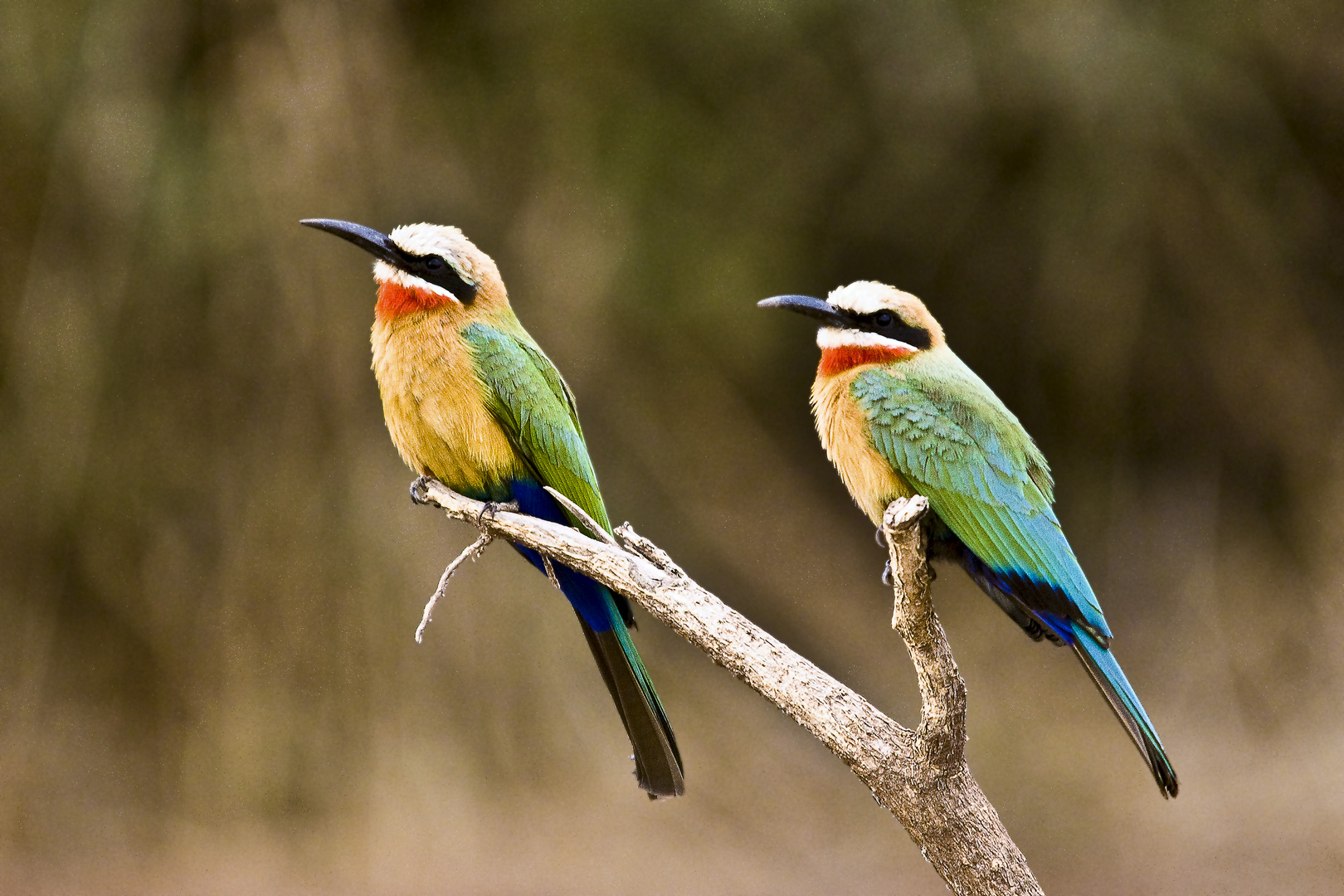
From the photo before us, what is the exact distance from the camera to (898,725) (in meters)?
1.67

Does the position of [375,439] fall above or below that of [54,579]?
above

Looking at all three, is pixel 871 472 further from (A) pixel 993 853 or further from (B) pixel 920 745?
(A) pixel 993 853

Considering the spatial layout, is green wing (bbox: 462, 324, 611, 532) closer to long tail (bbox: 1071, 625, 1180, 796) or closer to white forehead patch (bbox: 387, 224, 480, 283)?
white forehead patch (bbox: 387, 224, 480, 283)

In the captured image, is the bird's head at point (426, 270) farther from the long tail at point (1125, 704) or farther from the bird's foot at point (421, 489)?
the long tail at point (1125, 704)

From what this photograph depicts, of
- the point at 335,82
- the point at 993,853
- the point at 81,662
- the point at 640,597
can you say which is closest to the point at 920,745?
the point at 993,853

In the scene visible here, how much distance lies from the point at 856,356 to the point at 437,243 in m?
0.71

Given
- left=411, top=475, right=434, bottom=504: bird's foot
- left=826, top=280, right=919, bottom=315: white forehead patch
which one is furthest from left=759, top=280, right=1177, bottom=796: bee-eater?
left=411, top=475, right=434, bottom=504: bird's foot

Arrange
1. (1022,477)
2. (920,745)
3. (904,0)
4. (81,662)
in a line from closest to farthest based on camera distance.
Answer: (920,745)
(1022,477)
(904,0)
(81,662)

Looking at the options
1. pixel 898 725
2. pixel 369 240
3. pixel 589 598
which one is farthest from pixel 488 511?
pixel 898 725

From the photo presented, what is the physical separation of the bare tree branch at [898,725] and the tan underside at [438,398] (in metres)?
0.47

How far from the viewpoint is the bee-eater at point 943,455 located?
175 centimetres

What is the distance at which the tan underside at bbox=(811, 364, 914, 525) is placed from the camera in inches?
75.2

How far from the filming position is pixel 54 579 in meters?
3.60

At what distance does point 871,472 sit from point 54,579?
275cm
